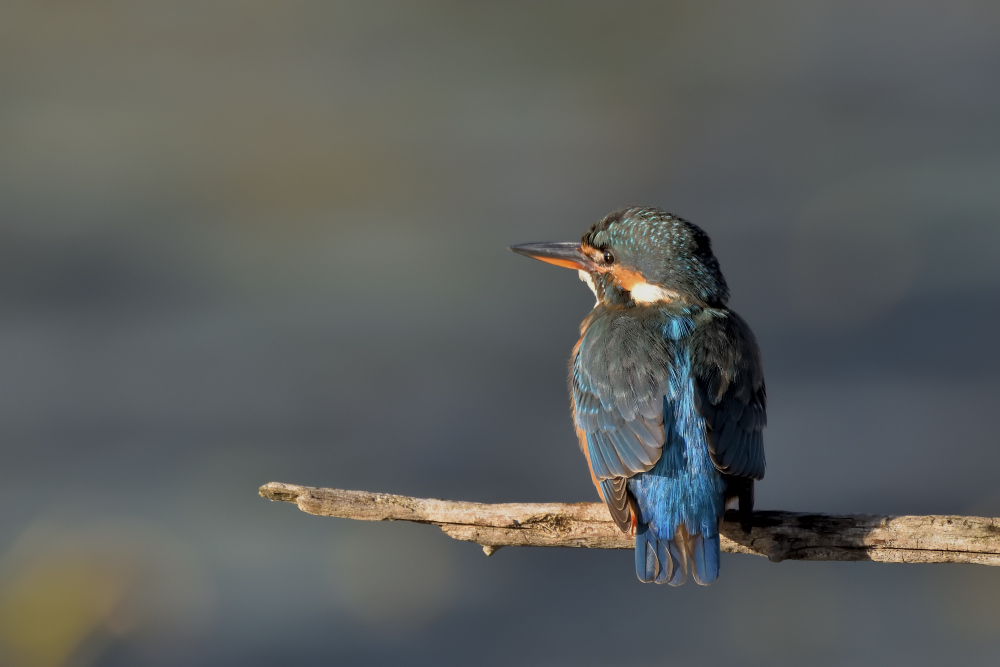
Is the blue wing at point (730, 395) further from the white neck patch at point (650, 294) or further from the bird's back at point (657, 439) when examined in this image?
the white neck patch at point (650, 294)

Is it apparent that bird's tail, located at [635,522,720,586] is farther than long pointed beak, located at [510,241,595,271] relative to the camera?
No

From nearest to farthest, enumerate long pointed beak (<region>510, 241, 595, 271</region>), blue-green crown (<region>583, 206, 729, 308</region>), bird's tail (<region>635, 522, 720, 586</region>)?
Answer: bird's tail (<region>635, 522, 720, 586</region>) < blue-green crown (<region>583, 206, 729, 308</region>) < long pointed beak (<region>510, 241, 595, 271</region>)

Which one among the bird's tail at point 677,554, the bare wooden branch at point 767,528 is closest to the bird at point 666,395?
the bird's tail at point 677,554

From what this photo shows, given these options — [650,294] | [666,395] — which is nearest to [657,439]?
[666,395]

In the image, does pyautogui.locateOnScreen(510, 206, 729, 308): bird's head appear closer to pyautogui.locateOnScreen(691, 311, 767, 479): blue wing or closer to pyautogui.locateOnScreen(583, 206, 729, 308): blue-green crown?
pyautogui.locateOnScreen(583, 206, 729, 308): blue-green crown

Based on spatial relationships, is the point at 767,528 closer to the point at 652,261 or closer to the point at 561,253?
the point at 652,261

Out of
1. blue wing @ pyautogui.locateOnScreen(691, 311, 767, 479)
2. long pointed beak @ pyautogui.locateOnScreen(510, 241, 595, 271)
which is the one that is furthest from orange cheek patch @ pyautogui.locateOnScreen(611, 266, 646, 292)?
blue wing @ pyautogui.locateOnScreen(691, 311, 767, 479)

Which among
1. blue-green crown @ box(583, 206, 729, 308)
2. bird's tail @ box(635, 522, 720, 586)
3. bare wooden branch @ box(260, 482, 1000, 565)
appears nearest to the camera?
bare wooden branch @ box(260, 482, 1000, 565)

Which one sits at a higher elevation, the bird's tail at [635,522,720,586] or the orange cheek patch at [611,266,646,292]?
the orange cheek patch at [611,266,646,292]
